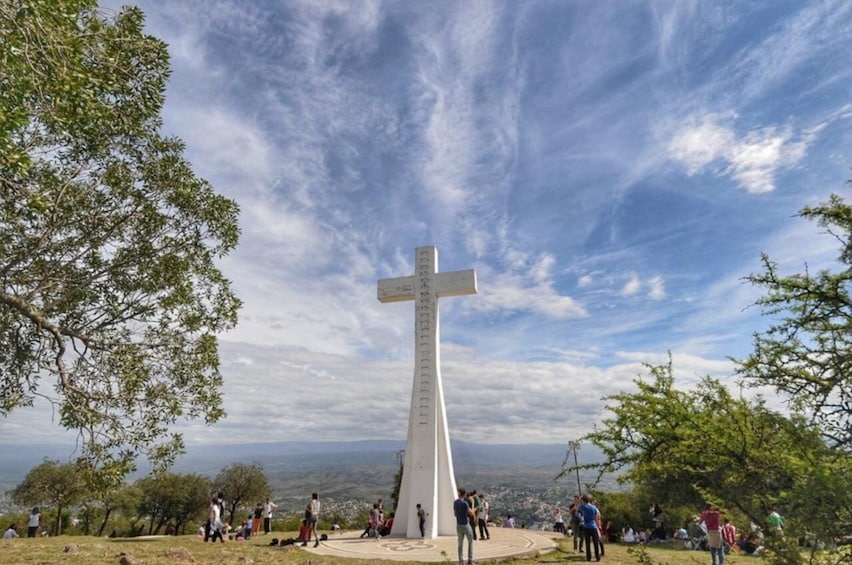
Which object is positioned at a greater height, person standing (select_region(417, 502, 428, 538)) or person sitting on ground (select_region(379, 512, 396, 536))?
person standing (select_region(417, 502, 428, 538))

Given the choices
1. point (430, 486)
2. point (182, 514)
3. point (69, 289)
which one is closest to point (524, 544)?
point (430, 486)

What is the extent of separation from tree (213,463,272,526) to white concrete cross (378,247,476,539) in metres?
22.6

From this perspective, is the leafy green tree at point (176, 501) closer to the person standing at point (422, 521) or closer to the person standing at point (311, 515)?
the person standing at point (311, 515)

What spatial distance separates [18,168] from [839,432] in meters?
9.23

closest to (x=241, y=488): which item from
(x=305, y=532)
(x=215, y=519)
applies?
(x=215, y=519)

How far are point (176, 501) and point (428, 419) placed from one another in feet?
97.9

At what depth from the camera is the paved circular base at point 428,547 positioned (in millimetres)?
13477

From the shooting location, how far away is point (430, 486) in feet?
58.7

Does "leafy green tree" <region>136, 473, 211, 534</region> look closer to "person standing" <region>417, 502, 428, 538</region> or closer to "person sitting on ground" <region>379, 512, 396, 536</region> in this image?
"person sitting on ground" <region>379, 512, 396, 536</region>

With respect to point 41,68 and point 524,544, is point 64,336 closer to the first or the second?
point 41,68

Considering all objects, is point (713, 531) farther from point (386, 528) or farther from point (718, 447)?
point (386, 528)

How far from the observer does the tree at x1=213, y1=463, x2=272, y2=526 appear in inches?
1459

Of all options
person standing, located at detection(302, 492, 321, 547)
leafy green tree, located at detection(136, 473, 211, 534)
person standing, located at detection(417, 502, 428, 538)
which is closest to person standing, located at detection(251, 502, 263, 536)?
person standing, located at detection(302, 492, 321, 547)

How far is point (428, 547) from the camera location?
49.5 feet
